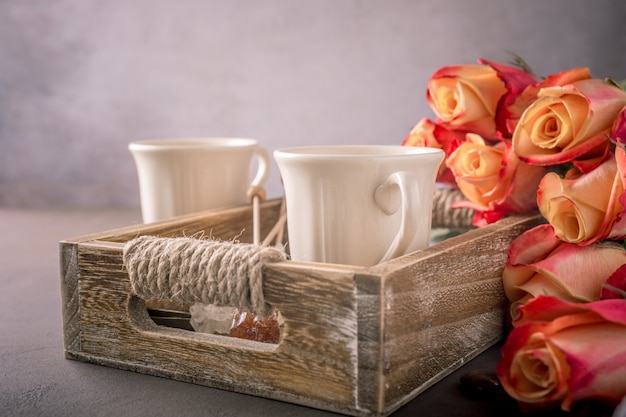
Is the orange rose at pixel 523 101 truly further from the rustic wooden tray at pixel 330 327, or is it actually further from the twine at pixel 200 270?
the twine at pixel 200 270

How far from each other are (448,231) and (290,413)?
0.42 meters

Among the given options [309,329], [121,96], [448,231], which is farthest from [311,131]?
[309,329]

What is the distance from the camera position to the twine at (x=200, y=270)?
1.67ft

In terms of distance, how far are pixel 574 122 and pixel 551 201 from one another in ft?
0.24

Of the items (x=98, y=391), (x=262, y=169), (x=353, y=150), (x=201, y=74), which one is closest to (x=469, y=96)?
(x=353, y=150)

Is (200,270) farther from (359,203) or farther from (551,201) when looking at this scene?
(551,201)

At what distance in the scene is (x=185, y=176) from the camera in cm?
77

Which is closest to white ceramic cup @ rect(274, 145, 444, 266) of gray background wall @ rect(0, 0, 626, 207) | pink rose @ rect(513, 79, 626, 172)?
pink rose @ rect(513, 79, 626, 172)

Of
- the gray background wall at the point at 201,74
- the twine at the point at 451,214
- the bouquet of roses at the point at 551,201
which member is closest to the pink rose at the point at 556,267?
the bouquet of roses at the point at 551,201

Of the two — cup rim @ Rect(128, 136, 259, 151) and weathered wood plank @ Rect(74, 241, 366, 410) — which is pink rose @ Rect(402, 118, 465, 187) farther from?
weathered wood plank @ Rect(74, 241, 366, 410)

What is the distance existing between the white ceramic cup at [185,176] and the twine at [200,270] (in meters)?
0.21

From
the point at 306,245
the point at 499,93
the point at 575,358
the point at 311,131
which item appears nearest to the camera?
the point at 575,358

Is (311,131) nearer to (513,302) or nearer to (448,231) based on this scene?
(448,231)

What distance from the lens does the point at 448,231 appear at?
871 millimetres
